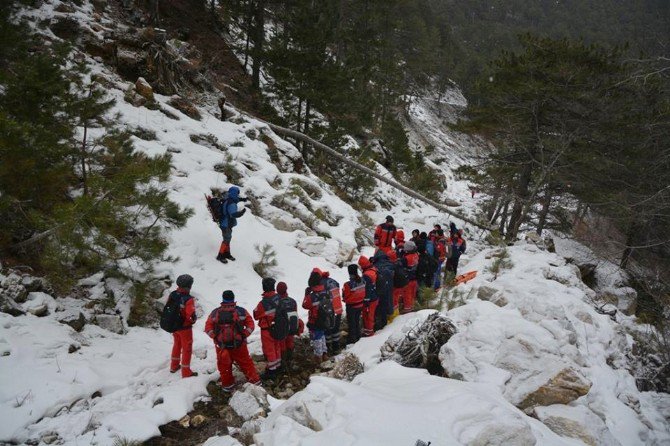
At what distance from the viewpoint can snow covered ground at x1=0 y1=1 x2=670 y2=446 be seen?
3.44m

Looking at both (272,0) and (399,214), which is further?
(399,214)

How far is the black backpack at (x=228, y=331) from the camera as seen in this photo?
5230 millimetres

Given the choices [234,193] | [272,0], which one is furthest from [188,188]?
[272,0]

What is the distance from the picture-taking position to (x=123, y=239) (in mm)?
7051

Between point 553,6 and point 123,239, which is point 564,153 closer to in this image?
point 123,239

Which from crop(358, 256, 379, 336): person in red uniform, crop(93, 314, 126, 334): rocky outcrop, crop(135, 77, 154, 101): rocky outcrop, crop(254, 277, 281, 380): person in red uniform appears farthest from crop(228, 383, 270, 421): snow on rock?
crop(135, 77, 154, 101): rocky outcrop

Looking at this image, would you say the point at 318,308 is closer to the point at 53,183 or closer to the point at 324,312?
the point at 324,312

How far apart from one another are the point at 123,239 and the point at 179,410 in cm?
375

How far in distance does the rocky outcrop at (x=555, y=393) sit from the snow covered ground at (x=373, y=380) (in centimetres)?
1

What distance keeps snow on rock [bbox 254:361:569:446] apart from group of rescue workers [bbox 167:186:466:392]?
1746 mm

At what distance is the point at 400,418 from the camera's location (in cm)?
335

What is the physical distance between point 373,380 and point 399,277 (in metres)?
3.46

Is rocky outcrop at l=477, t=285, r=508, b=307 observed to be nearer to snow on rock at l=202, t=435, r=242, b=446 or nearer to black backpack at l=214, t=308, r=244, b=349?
black backpack at l=214, t=308, r=244, b=349

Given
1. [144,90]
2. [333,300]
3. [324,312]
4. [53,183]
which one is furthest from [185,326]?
[144,90]
